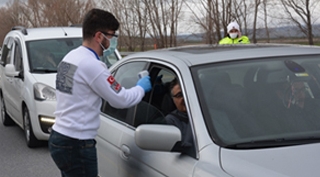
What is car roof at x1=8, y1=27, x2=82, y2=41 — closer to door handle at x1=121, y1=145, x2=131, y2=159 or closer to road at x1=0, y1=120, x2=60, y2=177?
road at x1=0, y1=120, x2=60, y2=177

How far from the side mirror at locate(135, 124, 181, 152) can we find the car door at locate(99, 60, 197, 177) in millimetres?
99

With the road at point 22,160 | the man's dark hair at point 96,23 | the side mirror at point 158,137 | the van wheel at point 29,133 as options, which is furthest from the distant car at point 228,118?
the van wheel at point 29,133

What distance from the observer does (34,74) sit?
8.60 m

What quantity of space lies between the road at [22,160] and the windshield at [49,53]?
4.11ft

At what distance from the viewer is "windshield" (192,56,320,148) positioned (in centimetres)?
320

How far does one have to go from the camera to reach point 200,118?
10.7 ft

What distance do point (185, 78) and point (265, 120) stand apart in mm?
564

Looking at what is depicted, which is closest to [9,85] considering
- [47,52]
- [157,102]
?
[47,52]

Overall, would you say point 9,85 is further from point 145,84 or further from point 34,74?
point 145,84

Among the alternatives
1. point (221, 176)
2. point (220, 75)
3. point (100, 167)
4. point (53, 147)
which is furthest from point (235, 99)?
point (100, 167)

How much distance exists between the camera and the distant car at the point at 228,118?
292 cm

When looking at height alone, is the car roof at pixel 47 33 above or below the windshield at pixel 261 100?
above

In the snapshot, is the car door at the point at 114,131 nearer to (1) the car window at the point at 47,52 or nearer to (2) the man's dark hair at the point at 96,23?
(2) the man's dark hair at the point at 96,23

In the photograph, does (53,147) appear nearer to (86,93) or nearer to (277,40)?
(86,93)
